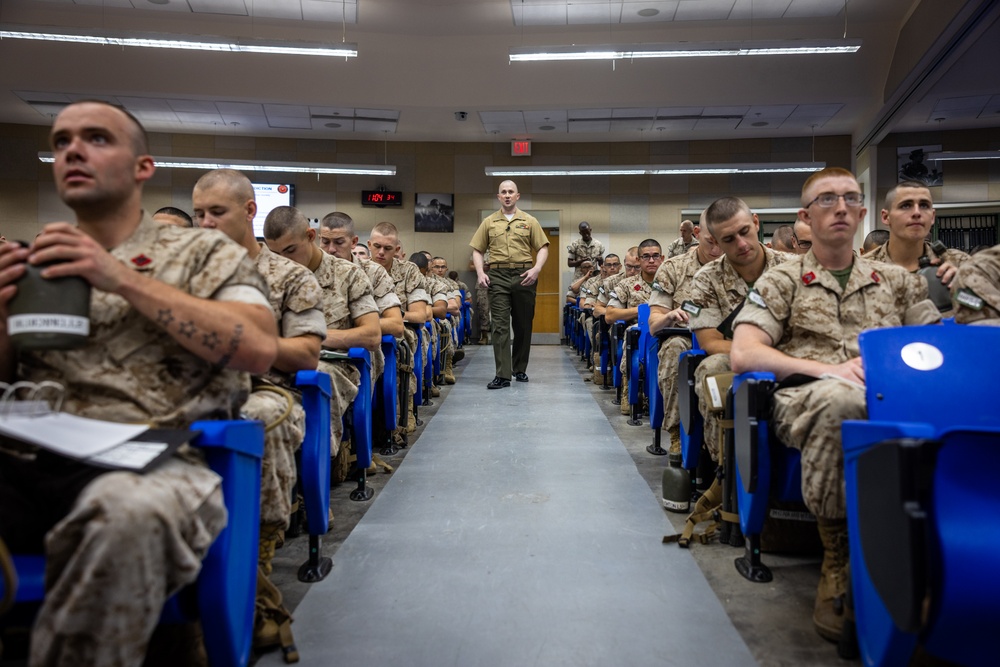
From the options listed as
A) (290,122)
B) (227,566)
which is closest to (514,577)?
(227,566)

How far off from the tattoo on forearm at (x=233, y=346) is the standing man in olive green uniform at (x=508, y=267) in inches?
180

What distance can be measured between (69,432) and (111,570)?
252 millimetres

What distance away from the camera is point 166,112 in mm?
9422

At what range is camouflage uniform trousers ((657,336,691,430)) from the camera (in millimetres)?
3100

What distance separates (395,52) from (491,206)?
3.26m

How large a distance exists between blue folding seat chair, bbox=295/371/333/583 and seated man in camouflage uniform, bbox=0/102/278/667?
1.38 ft

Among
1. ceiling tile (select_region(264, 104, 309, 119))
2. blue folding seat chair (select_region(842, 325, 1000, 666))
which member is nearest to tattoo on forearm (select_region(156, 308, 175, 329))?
blue folding seat chair (select_region(842, 325, 1000, 666))

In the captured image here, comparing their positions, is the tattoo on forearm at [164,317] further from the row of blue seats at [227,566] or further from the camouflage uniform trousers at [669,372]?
the camouflage uniform trousers at [669,372]

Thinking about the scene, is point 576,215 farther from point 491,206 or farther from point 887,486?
point 887,486

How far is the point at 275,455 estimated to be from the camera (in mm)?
1651

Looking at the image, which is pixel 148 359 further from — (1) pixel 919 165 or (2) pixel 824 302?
(1) pixel 919 165

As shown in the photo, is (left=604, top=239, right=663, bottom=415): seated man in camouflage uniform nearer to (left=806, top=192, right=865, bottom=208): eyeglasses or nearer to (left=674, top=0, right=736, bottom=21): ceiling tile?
(left=806, top=192, right=865, bottom=208): eyeglasses

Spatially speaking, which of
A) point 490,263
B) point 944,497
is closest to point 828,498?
point 944,497

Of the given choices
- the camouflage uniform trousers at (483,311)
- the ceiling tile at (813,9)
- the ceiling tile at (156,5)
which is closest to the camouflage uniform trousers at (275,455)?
the ceiling tile at (156,5)
